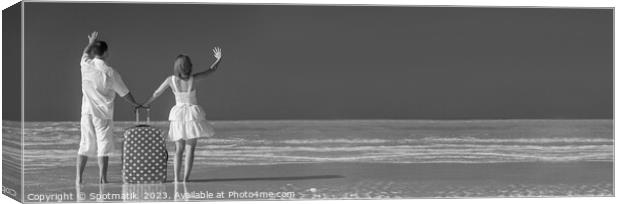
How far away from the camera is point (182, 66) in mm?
15766

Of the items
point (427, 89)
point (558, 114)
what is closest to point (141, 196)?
point (427, 89)

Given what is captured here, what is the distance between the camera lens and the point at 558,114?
16688 mm

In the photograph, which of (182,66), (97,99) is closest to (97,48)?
(97,99)

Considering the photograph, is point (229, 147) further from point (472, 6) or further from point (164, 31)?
point (472, 6)

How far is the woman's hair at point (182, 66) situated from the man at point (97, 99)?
509 millimetres

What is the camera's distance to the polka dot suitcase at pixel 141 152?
15664mm

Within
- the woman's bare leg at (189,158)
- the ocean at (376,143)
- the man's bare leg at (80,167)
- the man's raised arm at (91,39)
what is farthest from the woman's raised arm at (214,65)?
the man's bare leg at (80,167)

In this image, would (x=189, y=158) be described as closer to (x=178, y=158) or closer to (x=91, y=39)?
(x=178, y=158)

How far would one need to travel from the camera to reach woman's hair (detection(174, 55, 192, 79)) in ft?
51.7

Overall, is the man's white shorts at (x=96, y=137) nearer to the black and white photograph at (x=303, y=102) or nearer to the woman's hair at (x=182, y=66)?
the black and white photograph at (x=303, y=102)

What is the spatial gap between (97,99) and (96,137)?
1.21ft

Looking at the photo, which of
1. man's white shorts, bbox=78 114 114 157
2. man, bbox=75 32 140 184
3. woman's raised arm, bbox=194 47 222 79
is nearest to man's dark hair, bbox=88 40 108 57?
man, bbox=75 32 140 184

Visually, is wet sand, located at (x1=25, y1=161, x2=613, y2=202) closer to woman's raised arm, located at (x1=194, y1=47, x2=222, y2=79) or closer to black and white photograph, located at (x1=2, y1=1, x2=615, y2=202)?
black and white photograph, located at (x1=2, y1=1, x2=615, y2=202)

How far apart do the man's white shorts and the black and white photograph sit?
0.01 meters
